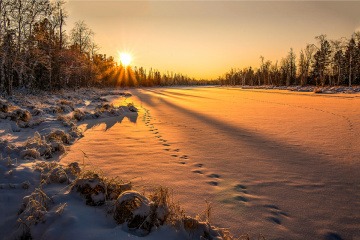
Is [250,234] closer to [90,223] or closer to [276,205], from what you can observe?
[276,205]

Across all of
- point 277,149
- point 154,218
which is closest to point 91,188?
point 154,218

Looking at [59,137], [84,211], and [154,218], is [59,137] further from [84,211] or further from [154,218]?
[154,218]

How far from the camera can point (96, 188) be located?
8.53ft

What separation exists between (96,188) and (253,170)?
2286 millimetres

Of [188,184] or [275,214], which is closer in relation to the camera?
[275,214]

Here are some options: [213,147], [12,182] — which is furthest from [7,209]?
[213,147]

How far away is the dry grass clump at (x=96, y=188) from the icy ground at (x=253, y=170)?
56 centimetres

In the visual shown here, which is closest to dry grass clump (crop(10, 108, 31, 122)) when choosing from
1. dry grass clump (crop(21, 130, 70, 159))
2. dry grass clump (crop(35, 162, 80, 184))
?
dry grass clump (crop(21, 130, 70, 159))

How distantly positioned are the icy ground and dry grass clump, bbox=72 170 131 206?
1.85 feet

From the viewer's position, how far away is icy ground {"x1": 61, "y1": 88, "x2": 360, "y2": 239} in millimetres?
2477

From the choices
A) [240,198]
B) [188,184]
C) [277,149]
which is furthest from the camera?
[277,149]

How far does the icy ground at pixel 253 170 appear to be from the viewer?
2.48 metres

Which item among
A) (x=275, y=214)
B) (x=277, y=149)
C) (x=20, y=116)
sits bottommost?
(x=275, y=214)

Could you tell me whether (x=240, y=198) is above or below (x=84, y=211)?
below
